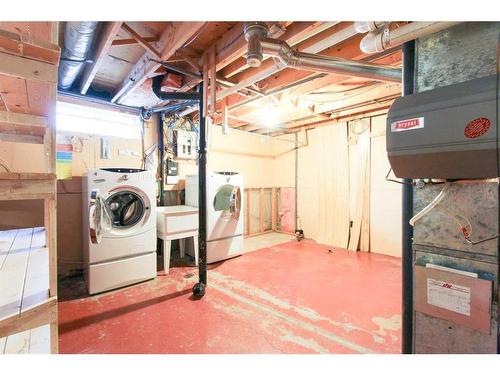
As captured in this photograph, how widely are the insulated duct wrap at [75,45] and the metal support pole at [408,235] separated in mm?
1891

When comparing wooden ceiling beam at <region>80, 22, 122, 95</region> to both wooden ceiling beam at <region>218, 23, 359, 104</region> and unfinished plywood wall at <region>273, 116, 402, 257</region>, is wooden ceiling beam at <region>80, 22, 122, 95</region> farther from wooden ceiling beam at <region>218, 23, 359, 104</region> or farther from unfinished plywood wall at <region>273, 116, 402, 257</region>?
unfinished plywood wall at <region>273, 116, 402, 257</region>

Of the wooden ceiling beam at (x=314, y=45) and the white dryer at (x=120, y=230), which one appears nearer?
the wooden ceiling beam at (x=314, y=45)

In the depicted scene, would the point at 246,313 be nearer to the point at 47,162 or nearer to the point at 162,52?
the point at 47,162

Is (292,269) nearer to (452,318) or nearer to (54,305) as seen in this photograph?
(452,318)

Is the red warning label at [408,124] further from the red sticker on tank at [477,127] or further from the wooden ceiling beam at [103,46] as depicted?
the wooden ceiling beam at [103,46]

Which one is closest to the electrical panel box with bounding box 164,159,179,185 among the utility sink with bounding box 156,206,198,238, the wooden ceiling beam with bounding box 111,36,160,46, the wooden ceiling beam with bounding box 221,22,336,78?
the utility sink with bounding box 156,206,198,238

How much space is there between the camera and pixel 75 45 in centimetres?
179

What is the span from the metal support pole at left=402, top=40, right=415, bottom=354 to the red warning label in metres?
0.31

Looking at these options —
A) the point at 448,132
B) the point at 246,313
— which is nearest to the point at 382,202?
the point at 246,313

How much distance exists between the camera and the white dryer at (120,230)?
2396 millimetres

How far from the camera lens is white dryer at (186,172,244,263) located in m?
3.35

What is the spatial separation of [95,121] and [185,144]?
1237 mm

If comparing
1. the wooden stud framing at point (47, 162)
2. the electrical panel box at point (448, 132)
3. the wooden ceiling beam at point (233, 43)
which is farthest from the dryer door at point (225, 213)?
the electrical panel box at point (448, 132)

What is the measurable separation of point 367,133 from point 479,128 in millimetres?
3504
